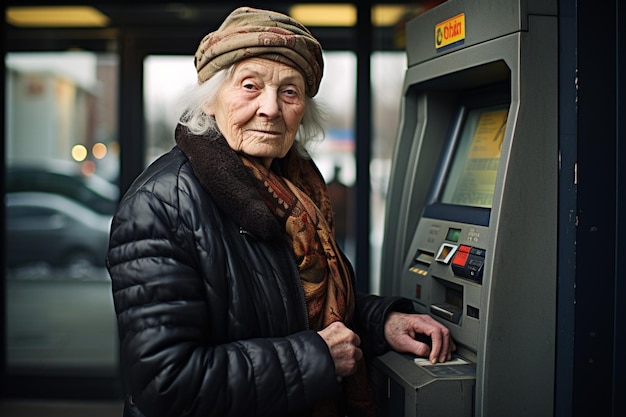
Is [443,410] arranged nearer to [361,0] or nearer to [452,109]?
[452,109]

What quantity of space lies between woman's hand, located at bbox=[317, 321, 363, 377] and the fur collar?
28 centimetres

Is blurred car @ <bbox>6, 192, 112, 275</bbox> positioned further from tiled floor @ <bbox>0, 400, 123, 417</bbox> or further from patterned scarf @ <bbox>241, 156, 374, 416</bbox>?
patterned scarf @ <bbox>241, 156, 374, 416</bbox>

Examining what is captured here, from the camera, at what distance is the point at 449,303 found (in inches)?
90.7

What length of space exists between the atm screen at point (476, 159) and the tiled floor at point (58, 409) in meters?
3.10

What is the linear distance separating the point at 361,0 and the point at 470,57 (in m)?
2.55

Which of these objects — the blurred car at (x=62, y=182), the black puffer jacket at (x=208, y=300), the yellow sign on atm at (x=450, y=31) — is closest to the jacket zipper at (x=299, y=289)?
the black puffer jacket at (x=208, y=300)

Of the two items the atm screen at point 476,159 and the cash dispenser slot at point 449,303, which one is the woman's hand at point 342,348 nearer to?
the cash dispenser slot at point 449,303

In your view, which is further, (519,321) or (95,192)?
(95,192)

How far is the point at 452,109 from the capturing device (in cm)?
257

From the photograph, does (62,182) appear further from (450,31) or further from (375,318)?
(450,31)

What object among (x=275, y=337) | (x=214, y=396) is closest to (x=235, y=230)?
(x=275, y=337)

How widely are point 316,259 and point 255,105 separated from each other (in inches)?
16.9

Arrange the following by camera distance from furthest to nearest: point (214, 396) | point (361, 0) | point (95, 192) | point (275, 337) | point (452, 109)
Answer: point (95, 192) → point (361, 0) → point (452, 109) → point (275, 337) → point (214, 396)

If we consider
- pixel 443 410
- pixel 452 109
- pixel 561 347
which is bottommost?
pixel 443 410
